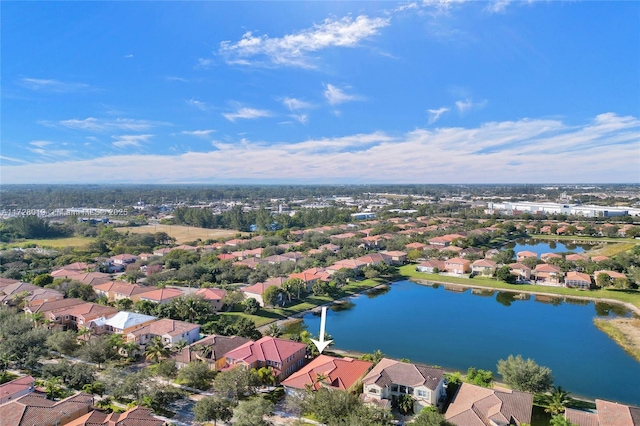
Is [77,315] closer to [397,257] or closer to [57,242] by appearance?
[397,257]

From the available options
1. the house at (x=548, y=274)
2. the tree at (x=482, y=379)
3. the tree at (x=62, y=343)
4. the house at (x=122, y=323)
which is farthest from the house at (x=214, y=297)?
the house at (x=548, y=274)

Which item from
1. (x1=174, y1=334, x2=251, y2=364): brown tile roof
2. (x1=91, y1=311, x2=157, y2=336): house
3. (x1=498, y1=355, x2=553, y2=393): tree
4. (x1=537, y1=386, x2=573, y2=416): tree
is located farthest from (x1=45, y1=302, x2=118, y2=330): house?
(x1=537, y1=386, x2=573, y2=416): tree

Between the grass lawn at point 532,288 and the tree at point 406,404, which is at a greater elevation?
the tree at point 406,404

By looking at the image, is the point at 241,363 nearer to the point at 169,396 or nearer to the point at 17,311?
the point at 169,396

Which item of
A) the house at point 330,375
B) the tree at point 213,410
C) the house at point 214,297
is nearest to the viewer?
the tree at point 213,410

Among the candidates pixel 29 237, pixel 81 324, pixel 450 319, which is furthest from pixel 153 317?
pixel 29 237

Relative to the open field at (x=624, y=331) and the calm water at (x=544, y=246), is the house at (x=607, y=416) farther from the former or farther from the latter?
the calm water at (x=544, y=246)
